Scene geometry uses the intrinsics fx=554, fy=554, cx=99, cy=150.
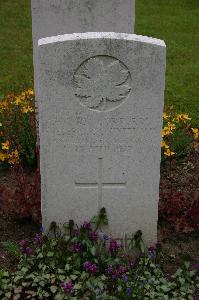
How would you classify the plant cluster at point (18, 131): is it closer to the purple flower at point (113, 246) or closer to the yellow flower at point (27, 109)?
the yellow flower at point (27, 109)

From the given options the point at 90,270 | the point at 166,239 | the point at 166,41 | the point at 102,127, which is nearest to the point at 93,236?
the point at 90,270

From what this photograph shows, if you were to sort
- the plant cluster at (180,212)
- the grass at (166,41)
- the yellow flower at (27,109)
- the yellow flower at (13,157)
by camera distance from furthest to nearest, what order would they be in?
the grass at (166,41)
the yellow flower at (27,109)
the yellow flower at (13,157)
the plant cluster at (180,212)

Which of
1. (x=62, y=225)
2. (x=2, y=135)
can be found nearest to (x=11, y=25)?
(x=2, y=135)

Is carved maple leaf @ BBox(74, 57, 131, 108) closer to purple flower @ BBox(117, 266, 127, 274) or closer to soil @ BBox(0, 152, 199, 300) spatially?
purple flower @ BBox(117, 266, 127, 274)

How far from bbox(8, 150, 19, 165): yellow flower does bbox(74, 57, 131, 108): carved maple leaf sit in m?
1.71

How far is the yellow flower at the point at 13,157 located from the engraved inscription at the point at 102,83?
171cm

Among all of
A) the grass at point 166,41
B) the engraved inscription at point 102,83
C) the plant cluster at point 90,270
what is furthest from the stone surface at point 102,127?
the grass at point 166,41

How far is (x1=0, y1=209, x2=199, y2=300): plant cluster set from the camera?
373cm

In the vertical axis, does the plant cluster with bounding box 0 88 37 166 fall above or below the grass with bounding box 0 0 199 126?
below

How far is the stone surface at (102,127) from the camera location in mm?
3670

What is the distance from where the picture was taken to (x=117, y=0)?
5477 millimetres

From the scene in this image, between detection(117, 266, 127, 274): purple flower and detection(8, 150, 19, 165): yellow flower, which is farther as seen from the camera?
detection(8, 150, 19, 165): yellow flower

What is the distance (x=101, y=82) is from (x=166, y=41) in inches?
299

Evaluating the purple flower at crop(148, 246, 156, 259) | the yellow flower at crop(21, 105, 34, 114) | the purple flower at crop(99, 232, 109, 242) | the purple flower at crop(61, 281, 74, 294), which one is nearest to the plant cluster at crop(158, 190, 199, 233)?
the purple flower at crop(148, 246, 156, 259)
